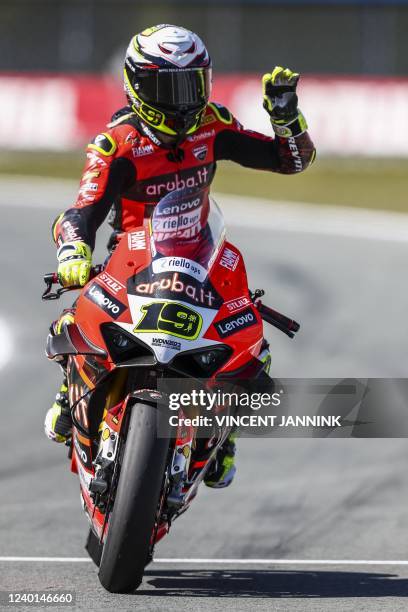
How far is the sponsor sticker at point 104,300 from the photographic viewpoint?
4859 mm

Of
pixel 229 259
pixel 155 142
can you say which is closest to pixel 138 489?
pixel 229 259

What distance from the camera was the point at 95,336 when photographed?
16.0 ft

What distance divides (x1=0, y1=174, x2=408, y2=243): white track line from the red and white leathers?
10291mm

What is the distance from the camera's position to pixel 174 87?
533 centimetres

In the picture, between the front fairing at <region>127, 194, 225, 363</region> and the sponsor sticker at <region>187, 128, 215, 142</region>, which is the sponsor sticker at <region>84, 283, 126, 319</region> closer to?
the front fairing at <region>127, 194, 225, 363</region>

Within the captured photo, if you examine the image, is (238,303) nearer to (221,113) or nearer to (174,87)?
(174,87)

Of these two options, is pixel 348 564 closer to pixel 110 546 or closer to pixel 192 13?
pixel 110 546

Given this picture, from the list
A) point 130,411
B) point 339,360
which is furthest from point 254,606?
point 339,360

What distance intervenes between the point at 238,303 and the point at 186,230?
41 cm

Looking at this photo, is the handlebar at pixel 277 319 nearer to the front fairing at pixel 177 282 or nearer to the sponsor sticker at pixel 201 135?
the front fairing at pixel 177 282

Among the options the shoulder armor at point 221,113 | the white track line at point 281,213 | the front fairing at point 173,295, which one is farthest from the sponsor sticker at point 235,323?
the white track line at point 281,213

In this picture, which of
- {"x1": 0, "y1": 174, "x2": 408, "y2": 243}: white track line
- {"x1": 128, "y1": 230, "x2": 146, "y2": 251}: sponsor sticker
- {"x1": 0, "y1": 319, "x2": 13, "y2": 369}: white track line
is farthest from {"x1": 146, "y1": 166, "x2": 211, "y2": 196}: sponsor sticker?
{"x1": 0, "y1": 174, "x2": 408, "y2": 243}: white track line

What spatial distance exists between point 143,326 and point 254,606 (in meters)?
1.19

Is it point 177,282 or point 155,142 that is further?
point 155,142
